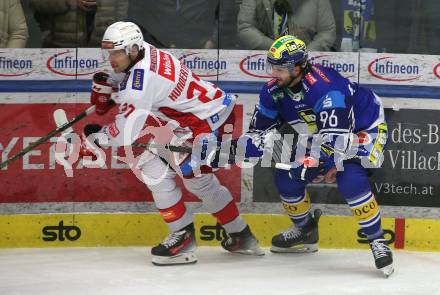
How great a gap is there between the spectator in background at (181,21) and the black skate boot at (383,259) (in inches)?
60.5

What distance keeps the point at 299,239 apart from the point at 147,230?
35.2 inches

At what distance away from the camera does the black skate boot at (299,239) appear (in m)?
5.98

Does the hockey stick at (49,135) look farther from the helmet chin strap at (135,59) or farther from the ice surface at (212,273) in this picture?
the ice surface at (212,273)

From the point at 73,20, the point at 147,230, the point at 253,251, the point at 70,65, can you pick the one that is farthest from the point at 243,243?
the point at 73,20

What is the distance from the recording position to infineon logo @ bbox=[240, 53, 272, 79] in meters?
6.10

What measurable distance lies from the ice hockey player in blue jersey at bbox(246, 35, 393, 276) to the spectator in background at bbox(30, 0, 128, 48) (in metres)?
1.05

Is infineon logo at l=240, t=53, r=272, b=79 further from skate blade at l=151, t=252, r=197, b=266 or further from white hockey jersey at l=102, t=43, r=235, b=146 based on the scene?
skate blade at l=151, t=252, r=197, b=266

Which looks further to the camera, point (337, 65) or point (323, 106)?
point (337, 65)

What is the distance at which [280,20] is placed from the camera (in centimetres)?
613

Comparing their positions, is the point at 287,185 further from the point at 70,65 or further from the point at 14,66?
the point at 14,66

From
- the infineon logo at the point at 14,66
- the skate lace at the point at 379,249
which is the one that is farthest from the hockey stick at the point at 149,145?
the skate lace at the point at 379,249

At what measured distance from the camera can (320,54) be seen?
6113mm

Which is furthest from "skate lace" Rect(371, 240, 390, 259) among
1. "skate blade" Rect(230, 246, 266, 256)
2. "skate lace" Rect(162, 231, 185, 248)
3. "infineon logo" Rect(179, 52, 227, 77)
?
"infineon logo" Rect(179, 52, 227, 77)

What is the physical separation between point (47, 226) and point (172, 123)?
3.34ft
